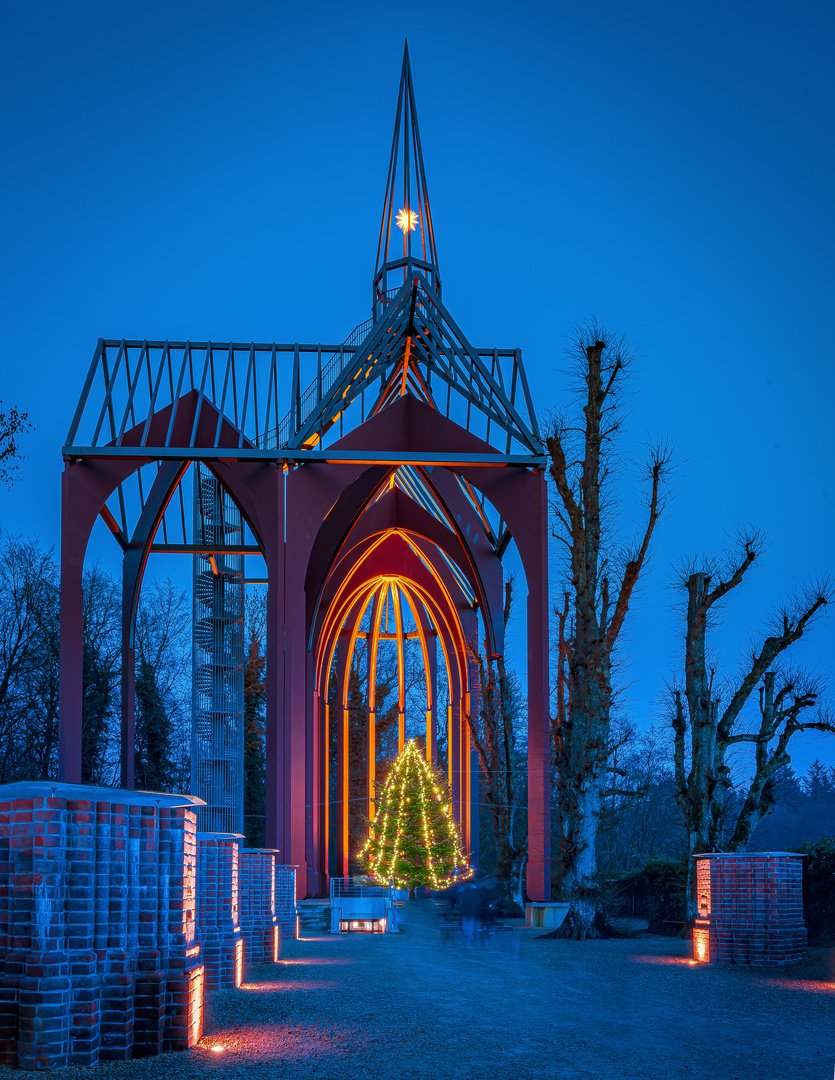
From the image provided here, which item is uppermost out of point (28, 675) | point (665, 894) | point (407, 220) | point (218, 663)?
point (407, 220)

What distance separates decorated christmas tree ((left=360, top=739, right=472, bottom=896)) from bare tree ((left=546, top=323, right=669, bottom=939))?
1039 centimetres

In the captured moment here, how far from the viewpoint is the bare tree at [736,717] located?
16531 mm

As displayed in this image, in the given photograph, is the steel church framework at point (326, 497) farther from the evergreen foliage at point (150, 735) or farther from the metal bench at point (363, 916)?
the evergreen foliage at point (150, 735)

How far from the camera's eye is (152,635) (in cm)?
4669

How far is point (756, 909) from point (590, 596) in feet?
21.5

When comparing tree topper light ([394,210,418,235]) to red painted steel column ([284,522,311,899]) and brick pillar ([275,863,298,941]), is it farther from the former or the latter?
brick pillar ([275,863,298,941])

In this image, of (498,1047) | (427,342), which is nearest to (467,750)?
(427,342)

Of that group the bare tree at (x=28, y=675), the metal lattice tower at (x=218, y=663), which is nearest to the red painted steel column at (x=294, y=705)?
the metal lattice tower at (x=218, y=663)

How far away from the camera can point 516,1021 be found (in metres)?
8.65

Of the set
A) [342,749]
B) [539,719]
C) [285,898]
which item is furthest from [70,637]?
[342,749]

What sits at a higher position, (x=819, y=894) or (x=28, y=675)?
(x=28, y=675)

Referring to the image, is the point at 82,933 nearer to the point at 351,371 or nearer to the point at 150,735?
the point at 351,371

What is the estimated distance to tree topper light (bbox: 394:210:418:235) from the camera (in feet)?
85.0

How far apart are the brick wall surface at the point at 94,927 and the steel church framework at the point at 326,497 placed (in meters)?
14.5
